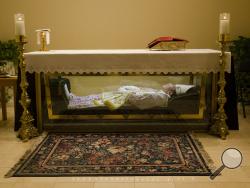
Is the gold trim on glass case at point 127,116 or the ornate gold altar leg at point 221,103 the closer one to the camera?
the ornate gold altar leg at point 221,103

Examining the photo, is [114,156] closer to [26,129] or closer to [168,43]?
[26,129]

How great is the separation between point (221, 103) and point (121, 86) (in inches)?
45.0

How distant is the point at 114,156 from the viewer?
10.3 feet

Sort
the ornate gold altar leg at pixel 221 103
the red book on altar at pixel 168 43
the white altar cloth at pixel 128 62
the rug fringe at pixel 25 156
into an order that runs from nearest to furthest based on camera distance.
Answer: the rug fringe at pixel 25 156 < the ornate gold altar leg at pixel 221 103 < the white altar cloth at pixel 128 62 < the red book on altar at pixel 168 43

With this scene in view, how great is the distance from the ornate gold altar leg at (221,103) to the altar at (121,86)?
101 millimetres

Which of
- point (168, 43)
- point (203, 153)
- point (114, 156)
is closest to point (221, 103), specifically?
point (203, 153)

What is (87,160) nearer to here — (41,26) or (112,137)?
(112,137)

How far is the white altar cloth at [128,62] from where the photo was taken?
3631mm

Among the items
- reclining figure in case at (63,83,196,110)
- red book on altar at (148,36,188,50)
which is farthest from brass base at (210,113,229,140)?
red book on altar at (148,36,188,50)

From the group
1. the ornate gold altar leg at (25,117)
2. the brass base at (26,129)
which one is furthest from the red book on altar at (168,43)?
the brass base at (26,129)

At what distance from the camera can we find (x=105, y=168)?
9.43 ft

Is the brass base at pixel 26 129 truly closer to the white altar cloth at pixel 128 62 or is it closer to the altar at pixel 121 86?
the altar at pixel 121 86

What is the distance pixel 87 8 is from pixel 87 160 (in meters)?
3.15

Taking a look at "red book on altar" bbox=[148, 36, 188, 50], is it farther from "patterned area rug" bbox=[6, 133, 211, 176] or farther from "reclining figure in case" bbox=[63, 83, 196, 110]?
"patterned area rug" bbox=[6, 133, 211, 176]
